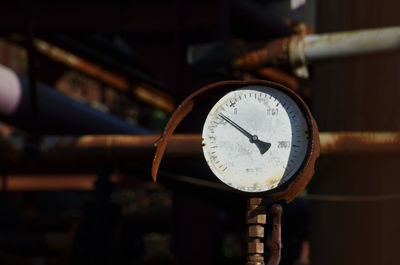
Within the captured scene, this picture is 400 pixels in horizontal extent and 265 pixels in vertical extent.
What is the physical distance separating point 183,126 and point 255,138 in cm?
337

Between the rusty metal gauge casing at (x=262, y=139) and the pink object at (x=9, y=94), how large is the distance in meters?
3.05

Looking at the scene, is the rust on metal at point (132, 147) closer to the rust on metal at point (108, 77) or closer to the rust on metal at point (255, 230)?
the rust on metal at point (255, 230)

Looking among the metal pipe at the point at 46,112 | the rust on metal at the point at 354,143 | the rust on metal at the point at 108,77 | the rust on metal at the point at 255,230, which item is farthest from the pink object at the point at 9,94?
the rust on metal at the point at 255,230

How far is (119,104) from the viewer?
1386 centimetres

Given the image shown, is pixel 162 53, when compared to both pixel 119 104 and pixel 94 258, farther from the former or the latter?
pixel 119 104

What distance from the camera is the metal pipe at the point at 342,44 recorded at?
4.68m

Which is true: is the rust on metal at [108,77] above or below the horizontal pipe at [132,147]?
above

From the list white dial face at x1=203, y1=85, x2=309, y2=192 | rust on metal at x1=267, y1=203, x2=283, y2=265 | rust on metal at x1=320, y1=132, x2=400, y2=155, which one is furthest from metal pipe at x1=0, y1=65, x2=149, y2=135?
rust on metal at x1=267, y1=203, x2=283, y2=265

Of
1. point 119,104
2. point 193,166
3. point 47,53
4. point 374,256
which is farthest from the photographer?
point 119,104

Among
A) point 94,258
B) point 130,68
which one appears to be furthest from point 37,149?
point 130,68

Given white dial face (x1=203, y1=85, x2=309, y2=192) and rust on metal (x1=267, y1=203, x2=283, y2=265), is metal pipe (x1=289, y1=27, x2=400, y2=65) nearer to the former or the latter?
white dial face (x1=203, y1=85, x2=309, y2=192)

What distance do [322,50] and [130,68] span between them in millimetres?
5008

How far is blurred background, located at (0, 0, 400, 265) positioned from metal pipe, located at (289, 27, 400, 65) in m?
0.10

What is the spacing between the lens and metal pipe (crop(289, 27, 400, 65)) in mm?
4684
